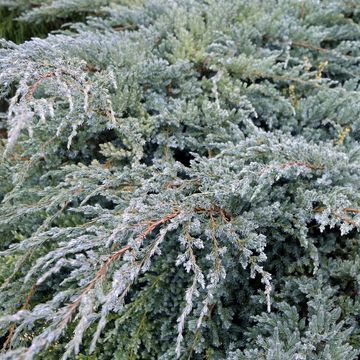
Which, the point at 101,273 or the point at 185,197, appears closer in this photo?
the point at 101,273

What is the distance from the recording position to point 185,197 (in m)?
1.51

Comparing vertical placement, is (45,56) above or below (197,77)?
above

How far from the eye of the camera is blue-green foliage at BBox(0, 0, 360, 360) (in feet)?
4.57

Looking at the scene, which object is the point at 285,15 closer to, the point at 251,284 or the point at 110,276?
the point at 251,284

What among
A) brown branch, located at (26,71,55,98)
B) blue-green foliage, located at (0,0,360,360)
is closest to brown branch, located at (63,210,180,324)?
blue-green foliage, located at (0,0,360,360)

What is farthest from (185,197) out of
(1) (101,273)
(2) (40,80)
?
(2) (40,80)

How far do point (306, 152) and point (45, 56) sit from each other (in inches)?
39.2

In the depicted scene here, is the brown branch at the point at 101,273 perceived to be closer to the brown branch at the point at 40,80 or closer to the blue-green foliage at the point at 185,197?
the blue-green foliage at the point at 185,197

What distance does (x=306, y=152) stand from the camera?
5.43ft

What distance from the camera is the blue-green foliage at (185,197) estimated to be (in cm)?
139

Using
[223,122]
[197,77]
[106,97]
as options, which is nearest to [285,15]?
[197,77]

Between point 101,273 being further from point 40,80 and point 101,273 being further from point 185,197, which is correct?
point 40,80

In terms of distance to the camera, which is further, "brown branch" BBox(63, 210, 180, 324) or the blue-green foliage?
the blue-green foliage

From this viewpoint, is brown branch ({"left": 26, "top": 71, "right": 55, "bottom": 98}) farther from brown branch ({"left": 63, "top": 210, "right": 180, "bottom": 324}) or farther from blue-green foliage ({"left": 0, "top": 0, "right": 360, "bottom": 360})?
brown branch ({"left": 63, "top": 210, "right": 180, "bottom": 324})
